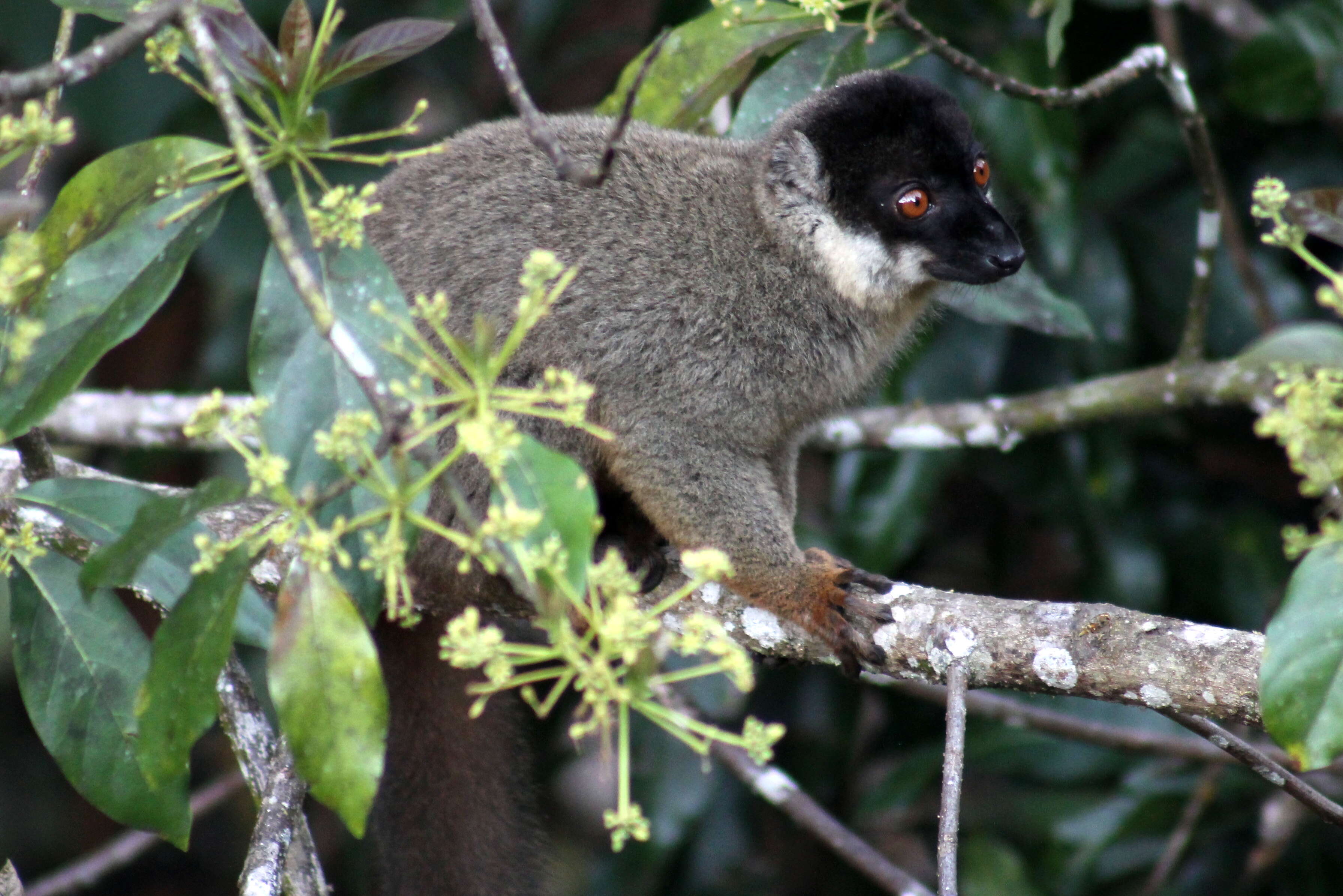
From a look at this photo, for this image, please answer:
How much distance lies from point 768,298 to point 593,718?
2038mm

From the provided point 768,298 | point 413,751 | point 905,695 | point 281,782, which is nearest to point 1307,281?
point 905,695

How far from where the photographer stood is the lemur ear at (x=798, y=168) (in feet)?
11.0

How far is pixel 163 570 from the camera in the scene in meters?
2.26

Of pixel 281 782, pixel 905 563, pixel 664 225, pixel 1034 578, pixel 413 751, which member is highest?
pixel 664 225

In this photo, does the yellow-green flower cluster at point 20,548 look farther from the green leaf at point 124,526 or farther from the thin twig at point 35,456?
the thin twig at point 35,456

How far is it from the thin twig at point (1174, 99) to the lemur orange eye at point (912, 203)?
1.02ft

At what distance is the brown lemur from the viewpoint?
3137 mm

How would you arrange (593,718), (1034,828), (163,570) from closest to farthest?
(593,718), (163,570), (1034,828)

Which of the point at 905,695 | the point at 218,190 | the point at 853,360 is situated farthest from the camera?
the point at 905,695

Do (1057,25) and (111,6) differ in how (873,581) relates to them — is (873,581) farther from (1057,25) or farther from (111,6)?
(111,6)

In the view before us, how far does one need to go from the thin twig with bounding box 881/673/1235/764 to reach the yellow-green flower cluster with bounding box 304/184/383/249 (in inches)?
101

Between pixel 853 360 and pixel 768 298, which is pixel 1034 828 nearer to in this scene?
pixel 853 360

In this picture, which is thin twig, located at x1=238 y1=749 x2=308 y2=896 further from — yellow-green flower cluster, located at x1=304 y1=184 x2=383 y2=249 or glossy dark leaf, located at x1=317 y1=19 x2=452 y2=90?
glossy dark leaf, located at x1=317 y1=19 x2=452 y2=90

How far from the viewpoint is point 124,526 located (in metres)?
2.30
